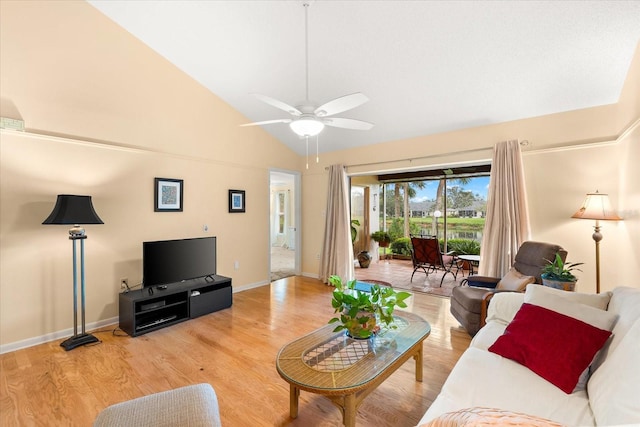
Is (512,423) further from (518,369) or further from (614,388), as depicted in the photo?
(518,369)

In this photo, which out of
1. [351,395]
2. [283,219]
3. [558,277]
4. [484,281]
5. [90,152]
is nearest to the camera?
[351,395]

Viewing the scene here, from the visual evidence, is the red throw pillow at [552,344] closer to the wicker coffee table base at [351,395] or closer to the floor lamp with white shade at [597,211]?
the wicker coffee table base at [351,395]

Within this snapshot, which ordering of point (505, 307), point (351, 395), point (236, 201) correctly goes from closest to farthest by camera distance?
point (351, 395) → point (505, 307) → point (236, 201)

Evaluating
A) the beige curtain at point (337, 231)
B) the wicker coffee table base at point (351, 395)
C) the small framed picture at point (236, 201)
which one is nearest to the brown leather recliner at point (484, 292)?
the wicker coffee table base at point (351, 395)

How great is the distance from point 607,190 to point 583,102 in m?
1.04

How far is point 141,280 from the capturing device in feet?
12.4

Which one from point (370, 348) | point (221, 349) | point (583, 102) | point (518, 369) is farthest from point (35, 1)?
point (583, 102)

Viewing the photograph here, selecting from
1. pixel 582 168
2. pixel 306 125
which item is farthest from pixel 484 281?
pixel 306 125

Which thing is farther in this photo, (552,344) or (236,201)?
(236,201)

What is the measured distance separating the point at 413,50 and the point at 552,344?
110 inches

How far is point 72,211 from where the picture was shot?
2854 millimetres

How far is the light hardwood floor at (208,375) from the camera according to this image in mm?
1977

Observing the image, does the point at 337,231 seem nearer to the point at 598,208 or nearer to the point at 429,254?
the point at 429,254

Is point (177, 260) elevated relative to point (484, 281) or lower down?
elevated
